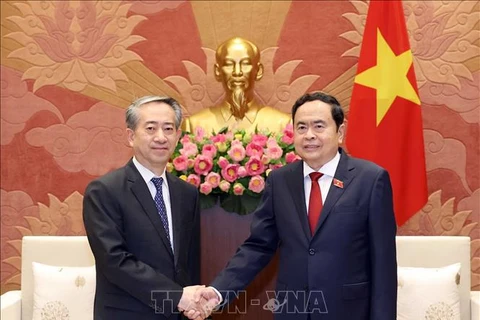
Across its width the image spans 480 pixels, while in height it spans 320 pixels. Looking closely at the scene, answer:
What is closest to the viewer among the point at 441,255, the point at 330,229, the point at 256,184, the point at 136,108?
the point at 330,229

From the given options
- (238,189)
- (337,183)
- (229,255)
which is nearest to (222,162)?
(238,189)

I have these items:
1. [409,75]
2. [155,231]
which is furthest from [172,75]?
[155,231]

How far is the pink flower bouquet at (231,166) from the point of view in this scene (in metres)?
3.06

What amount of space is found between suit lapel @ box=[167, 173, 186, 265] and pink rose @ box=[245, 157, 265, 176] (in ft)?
1.76

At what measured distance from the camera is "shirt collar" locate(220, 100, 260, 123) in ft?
12.2

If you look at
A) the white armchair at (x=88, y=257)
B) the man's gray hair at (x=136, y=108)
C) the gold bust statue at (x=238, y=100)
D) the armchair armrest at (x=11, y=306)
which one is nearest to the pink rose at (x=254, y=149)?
the gold bust statue at (x=238, y=100)

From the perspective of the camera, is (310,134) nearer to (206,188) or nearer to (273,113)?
(206,188)

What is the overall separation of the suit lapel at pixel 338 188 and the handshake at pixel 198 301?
54 cm

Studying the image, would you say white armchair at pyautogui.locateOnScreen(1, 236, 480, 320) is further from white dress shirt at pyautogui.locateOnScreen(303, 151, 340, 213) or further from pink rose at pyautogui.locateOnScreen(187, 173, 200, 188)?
white dress shirt at pyautogui.locateOnScreen(303, 151, 340, 213)

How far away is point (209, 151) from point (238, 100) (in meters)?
0.62

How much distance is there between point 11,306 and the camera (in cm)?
331

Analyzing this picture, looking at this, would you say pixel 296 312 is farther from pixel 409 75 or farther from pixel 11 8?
pixel 11 8

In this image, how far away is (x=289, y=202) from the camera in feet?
8.03

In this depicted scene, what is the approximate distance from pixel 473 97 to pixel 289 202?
1986mm
